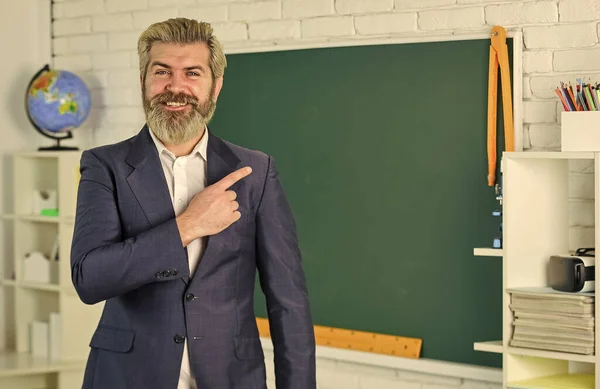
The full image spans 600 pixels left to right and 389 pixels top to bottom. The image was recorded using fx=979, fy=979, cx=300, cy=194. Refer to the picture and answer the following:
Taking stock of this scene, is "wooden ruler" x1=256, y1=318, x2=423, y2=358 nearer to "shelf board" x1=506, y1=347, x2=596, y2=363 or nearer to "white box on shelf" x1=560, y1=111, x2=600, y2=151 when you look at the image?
"shelf board" x1=506, y1=347, x2=596, y2=363

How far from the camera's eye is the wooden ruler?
3.54 metres

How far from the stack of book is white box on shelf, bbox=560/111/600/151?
0.44 metres

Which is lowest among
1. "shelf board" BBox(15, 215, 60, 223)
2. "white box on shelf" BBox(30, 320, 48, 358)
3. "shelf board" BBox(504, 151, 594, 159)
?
"white box on shelf" BBox(30, 320, 48, 358)

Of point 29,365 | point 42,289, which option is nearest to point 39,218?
point 42,289

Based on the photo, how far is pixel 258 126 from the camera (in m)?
3.94

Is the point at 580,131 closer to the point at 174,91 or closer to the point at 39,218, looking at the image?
the point at 174,91

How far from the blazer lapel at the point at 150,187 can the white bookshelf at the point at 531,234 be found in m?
1.30

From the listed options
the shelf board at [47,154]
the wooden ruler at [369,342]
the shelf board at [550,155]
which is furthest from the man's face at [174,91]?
the shelf board at [47,154]

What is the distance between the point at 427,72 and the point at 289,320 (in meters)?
1.59

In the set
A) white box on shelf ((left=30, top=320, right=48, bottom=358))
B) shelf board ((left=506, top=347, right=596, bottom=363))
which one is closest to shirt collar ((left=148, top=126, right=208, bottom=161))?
shelf board ((left=506, top=347, right=596, bottom=363))

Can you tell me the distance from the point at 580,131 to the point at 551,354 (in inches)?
26.5

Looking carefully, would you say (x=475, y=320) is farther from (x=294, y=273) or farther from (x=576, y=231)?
(x=294, y=273)

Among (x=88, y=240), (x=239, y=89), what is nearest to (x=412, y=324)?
(x=239, y=89)

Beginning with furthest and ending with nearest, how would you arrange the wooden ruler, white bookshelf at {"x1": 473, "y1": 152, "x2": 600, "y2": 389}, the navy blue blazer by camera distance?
the wooden ruler < white bookshelf at {"x1": 473, "y1": 152, "x2": 600, "y2": 389} < the navy blue blazer
